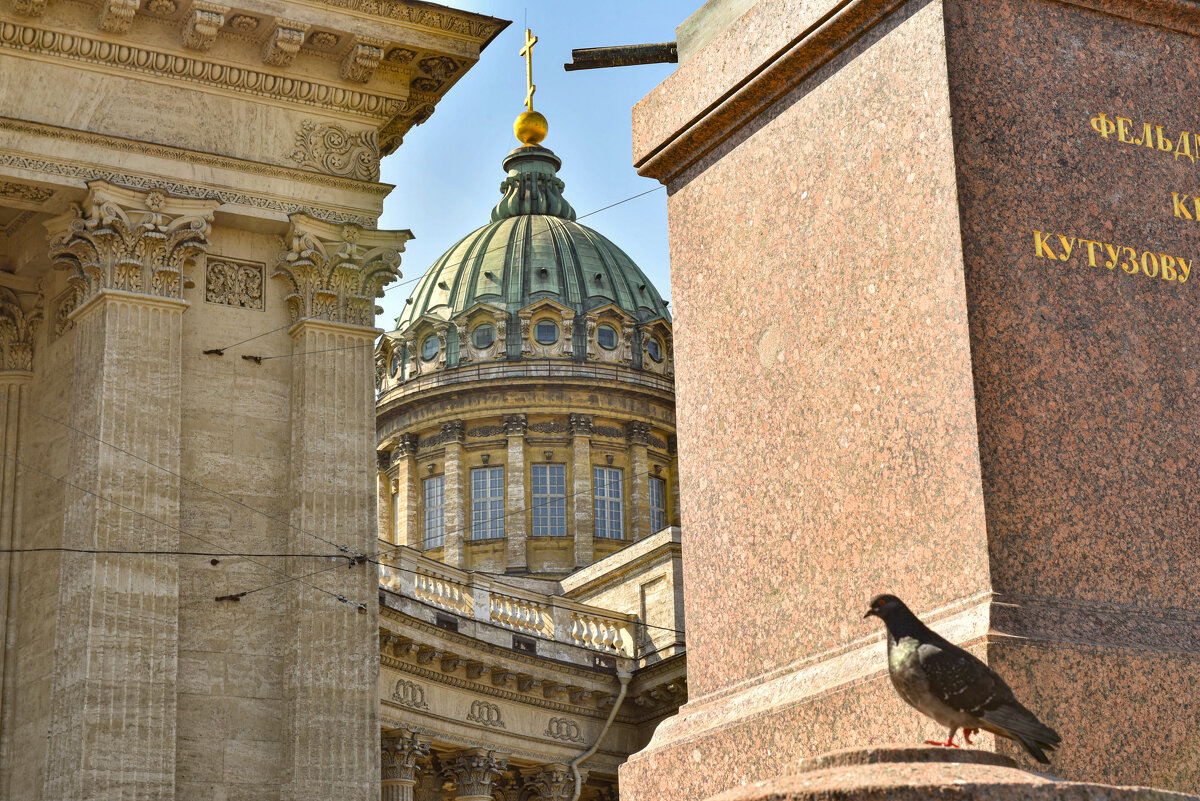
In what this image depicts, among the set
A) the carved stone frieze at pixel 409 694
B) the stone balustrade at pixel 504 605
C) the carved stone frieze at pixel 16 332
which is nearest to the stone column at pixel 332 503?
the carved stone frieze at pixel 16 332

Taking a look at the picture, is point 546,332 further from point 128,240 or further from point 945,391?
point 945,391

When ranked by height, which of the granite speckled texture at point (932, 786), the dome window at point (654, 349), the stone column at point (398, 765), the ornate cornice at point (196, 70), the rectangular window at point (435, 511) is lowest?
the granite speckled texture at point (932, 786)

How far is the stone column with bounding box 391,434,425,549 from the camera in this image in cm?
6109

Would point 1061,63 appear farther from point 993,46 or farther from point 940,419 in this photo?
point 940,419

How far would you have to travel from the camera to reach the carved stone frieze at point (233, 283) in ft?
54.6

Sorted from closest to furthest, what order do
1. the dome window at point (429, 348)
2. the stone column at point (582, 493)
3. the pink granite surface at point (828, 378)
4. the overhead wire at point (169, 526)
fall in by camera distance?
the pink granite surface at point (828, 378)
the overhead wire at point (169, 526)
the stone column at point (582, 493)
the dome window at point (429, 348)

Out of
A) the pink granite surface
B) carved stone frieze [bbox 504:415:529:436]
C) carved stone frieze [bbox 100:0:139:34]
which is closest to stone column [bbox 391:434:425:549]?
carved stone frieze [bbox 504:415:529:436]

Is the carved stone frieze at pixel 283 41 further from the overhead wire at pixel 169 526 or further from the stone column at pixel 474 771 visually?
the stone column at pixel 474 771

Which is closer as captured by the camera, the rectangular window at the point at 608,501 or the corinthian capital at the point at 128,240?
the corinthian capital at the point at 128,240

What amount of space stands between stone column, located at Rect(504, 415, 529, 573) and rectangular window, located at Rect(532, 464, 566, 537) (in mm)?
447

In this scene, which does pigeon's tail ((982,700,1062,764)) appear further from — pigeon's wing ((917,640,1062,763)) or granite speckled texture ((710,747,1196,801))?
granite speckled texture ((710,747,1196,801))

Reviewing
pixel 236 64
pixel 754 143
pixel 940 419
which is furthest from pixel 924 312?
pixel 236 64

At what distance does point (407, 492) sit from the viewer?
201ft

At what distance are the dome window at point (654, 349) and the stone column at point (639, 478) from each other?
12.6 feet
